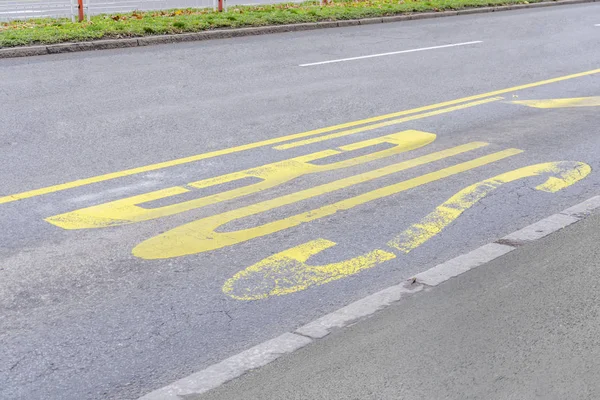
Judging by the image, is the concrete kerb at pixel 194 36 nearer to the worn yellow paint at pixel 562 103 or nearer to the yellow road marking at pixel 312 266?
the worn yellow paint at pixel 562 103

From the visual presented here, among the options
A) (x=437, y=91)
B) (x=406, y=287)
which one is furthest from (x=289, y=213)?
(x=437, y=91)

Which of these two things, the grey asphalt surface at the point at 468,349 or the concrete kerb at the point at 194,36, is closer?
the grey asphalt surface at the point at 468,349

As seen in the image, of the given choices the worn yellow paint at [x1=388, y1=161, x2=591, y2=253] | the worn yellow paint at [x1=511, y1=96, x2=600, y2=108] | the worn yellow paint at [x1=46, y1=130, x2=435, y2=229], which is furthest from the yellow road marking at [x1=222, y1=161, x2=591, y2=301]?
the worn yellow paint at [x1=511, y1=96, x2=600, y2=108]

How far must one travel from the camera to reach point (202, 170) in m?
7.24

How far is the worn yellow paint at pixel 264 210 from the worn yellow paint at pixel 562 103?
272 cm

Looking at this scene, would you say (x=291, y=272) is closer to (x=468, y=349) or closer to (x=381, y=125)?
(x=468, y=349)

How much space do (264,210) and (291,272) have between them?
45.6 inches

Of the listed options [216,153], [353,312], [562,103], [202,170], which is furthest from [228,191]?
[562,103]

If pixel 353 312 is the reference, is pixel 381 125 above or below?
above

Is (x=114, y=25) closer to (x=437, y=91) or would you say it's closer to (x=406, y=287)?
(x=437, y=91)

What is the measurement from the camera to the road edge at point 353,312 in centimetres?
387

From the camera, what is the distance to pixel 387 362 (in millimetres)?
4020

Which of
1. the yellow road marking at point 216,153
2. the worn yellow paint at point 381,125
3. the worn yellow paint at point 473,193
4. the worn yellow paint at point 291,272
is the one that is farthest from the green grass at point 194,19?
the worn yellow paint at point 291,272

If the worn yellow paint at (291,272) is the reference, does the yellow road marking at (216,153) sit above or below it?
above
